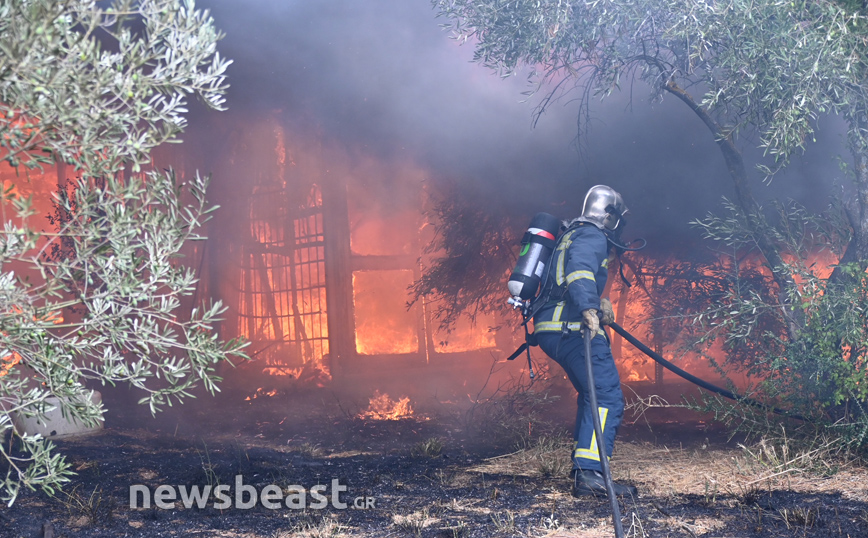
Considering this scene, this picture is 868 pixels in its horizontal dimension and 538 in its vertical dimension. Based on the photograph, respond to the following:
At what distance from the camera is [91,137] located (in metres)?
1.96

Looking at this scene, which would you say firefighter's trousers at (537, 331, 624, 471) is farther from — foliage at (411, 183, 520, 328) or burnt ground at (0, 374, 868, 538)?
foliage at (411, 183, 520, 328)

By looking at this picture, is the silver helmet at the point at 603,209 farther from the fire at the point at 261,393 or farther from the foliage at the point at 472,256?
the fire at the point at 261,393

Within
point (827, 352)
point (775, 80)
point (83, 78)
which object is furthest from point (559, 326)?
point (83, 78)

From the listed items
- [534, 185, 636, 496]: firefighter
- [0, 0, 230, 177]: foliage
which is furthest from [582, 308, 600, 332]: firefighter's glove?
[0, 0, 230, 177]: foliage

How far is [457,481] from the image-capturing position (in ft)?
13.5

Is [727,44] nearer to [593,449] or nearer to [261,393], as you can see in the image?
[593,449]

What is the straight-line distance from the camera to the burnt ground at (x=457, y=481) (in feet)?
10.3

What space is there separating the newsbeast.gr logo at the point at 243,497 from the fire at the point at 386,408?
3.23 m

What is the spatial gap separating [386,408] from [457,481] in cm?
385

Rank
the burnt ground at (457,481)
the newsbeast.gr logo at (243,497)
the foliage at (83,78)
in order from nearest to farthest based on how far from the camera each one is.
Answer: the foliage at (83,78) → the burnt ground at (457,481) → the newsbeast.gr logo at (243,497)

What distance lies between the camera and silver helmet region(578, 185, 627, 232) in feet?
14.5

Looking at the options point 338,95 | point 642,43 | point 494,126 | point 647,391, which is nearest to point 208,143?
point 338,95

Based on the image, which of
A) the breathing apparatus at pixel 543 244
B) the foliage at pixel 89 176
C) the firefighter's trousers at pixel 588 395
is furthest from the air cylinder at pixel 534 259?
the foliage at pixel 89 176

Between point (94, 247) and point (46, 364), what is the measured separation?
416mm
